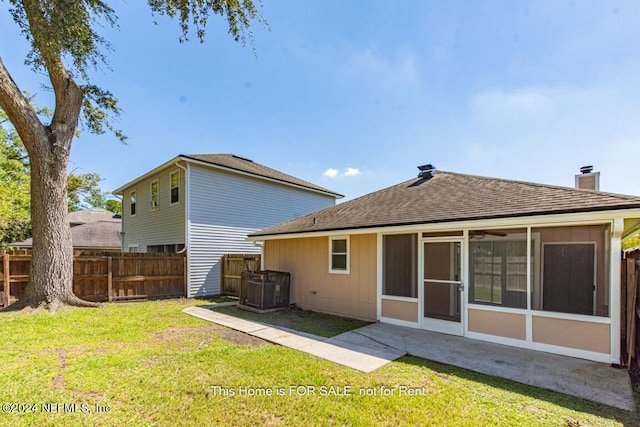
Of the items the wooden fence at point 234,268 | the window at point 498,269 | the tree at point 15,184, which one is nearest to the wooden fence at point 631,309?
the window at point 498,269

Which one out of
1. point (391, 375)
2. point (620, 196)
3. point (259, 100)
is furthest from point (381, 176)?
point (391, 375)

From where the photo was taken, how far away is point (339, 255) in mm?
8344

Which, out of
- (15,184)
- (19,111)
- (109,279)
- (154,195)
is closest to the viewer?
(19,111)

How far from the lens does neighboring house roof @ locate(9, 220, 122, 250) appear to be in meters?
20.6

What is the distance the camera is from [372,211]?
8227mm

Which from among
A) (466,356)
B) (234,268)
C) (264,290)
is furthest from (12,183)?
(466,356)

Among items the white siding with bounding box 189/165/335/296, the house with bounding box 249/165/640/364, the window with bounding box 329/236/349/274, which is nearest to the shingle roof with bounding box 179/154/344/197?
the white siding with bounding box 189/165/335/296

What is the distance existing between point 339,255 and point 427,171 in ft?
13.3

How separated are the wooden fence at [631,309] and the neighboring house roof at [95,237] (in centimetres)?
2455

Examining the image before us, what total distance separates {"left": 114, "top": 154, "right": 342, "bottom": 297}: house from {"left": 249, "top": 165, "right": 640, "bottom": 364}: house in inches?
209

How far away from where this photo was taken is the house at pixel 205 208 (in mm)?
11555

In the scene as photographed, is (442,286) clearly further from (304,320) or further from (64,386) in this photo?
(64,386)

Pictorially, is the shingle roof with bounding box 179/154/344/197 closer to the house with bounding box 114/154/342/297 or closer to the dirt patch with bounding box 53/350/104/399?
the house with bounding box 114/154/342/297

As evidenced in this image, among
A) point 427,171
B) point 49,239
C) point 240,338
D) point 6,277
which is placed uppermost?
point 427,171
